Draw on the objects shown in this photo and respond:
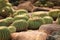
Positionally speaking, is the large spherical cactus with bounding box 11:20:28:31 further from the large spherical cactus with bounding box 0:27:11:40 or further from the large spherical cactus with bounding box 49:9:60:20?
the large spherical cactus with bounding box 49:9:60:20

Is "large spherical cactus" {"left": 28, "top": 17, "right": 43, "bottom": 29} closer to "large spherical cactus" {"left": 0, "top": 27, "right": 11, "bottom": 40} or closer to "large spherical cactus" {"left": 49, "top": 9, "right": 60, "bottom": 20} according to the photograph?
"large spherical cactus" {"left": 49, "top": 9, "right": 60, "bottom": 20}

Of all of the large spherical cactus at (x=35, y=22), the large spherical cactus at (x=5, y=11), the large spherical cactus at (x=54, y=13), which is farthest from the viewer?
the large spherical cactus at (x=5, y=11)

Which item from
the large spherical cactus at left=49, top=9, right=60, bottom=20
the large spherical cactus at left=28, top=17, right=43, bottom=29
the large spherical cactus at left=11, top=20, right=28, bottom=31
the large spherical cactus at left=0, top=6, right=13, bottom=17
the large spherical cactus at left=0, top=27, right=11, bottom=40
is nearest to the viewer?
the large spherical cactus at left=0, top=27, right=11, bottom=40

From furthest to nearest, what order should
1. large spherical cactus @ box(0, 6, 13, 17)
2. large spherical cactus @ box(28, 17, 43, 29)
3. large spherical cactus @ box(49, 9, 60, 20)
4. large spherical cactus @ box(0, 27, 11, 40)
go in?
1. large spherical cactus @ box(0, 6, 13, 17)
2. large spherical cactus @ box(49, 9, 60, 20)
3. large spherical cactus @ box(28, 17, 43, 29)
4. large spherical cactus @ box(0, 27, 11, 40)

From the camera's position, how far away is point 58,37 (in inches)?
127

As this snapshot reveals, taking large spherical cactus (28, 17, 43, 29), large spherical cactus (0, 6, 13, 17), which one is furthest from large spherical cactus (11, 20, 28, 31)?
large spherical cactus (0, 6, 13, 17)

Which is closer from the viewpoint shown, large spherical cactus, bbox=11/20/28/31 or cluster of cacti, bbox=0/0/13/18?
large spherical cactus, bbox=11/20/28/31

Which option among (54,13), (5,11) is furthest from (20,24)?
(5,11)

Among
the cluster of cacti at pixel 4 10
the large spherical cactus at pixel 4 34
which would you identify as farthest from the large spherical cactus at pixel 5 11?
the large spherical cactus at pixel 4 34

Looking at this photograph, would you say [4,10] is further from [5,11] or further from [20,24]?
[20,24]

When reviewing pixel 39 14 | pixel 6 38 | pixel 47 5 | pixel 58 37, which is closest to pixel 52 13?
pixel 39 14

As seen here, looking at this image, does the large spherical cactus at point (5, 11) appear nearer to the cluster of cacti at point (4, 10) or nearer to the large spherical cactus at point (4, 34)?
the cluster of cacti at point (4, 10)

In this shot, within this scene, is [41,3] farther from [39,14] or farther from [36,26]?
[36,26]

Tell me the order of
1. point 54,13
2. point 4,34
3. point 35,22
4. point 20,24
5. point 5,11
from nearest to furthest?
1. point 4,34
2. point 20,24
3. point 35,22
4. point 54,13
5. point 5,11
